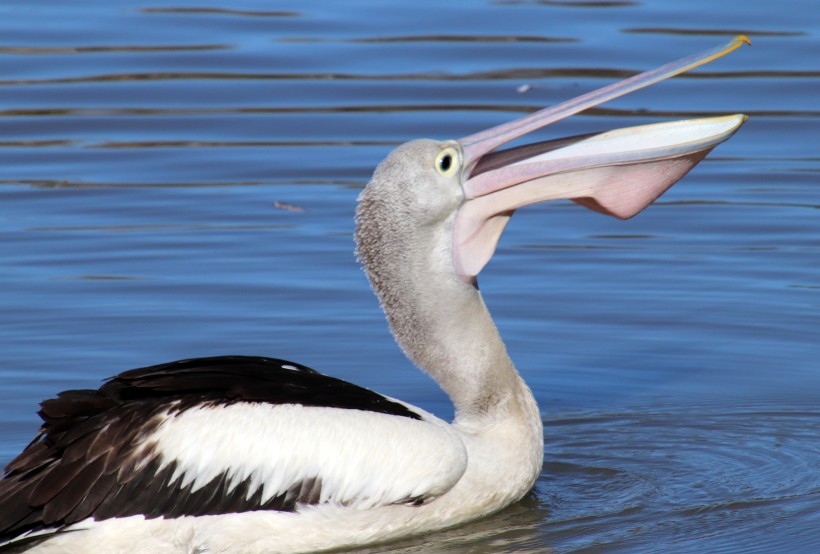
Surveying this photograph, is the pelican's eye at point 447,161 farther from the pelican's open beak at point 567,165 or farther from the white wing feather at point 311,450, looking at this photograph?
the white wing feather at point 311,450

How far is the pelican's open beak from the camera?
5102 millimetres

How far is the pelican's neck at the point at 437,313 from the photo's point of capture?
509 centimetres

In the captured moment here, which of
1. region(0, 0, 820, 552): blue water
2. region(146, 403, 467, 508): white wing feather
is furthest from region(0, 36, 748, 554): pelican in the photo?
region(0, 0, 820, 552): blue water

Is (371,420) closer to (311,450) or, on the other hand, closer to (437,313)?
(311,450)

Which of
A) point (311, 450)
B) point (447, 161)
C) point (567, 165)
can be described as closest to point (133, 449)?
point (311, 450)

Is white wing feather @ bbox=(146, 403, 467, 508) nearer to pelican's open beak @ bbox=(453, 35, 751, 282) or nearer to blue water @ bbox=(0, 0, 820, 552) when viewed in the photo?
blue water @ bbox=(0, 0, 820, 552)

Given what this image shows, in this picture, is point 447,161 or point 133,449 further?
point 447,161

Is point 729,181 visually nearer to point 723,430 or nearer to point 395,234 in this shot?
point 723,430

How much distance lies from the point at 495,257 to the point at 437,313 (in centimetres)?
272

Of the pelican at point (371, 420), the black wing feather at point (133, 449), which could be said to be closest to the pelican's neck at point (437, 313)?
the pelican at point (371, 420)

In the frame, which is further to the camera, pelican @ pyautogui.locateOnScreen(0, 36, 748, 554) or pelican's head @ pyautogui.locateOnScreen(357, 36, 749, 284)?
pelican's head @ pyautogui.locateOnScreen(357, 36, 749, 284)

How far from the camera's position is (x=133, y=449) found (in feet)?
15.2

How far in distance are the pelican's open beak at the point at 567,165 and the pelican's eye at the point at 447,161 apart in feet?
0.15

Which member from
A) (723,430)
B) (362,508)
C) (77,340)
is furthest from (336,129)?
(362,508)
